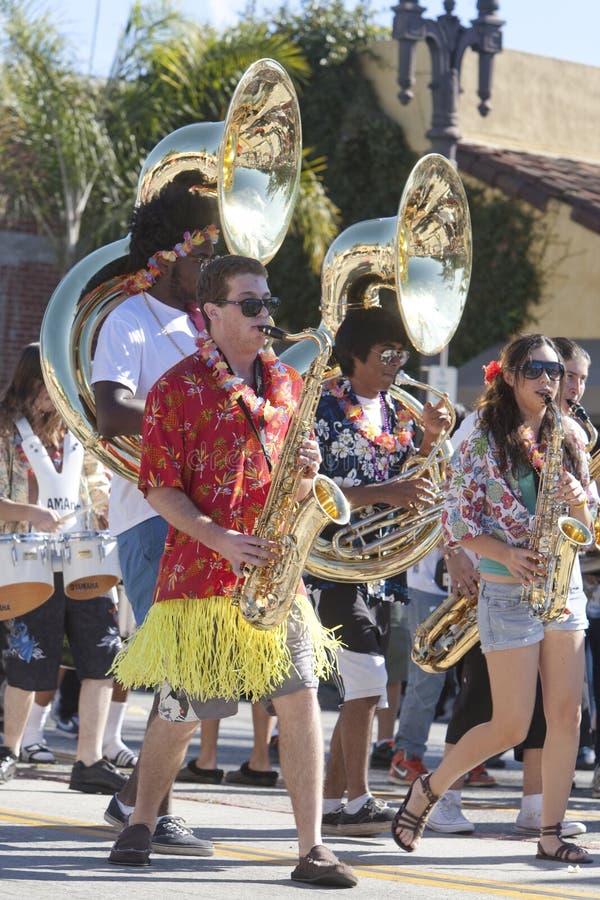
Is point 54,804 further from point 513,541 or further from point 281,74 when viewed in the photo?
point 281,74

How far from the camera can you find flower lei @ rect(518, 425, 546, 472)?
5.88 metres

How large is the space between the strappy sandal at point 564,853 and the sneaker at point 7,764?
2.54 m

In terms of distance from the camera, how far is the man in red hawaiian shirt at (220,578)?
17.1 ft

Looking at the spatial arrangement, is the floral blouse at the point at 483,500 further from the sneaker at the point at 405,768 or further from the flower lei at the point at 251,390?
the sneaker at the point at 405,768

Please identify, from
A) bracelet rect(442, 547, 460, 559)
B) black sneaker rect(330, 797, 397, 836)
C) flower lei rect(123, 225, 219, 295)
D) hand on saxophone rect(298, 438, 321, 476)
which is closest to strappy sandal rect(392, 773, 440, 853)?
black sneaker rect(330, 797, 397, 836)

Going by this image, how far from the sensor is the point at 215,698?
530cm

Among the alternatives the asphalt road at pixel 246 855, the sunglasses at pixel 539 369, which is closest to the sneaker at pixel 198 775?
the asphalt road at pixel 246 855

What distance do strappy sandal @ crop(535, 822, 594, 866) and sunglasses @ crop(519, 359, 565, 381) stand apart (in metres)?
1.52

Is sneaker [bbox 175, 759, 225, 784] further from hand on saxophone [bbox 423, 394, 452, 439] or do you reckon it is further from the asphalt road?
hand on saxophone [bbox 423, 394, 452, 439]

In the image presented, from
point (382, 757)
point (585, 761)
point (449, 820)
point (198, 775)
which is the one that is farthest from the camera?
point (585, 761)

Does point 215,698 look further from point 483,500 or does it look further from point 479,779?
point 479,779

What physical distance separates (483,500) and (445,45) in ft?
25.9

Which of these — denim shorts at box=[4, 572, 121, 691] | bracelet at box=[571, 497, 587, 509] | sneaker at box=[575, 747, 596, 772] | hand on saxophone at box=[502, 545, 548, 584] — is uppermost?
bracelet at box=[571, 497, 587, 509]

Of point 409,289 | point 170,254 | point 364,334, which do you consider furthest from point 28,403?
point 409,289
